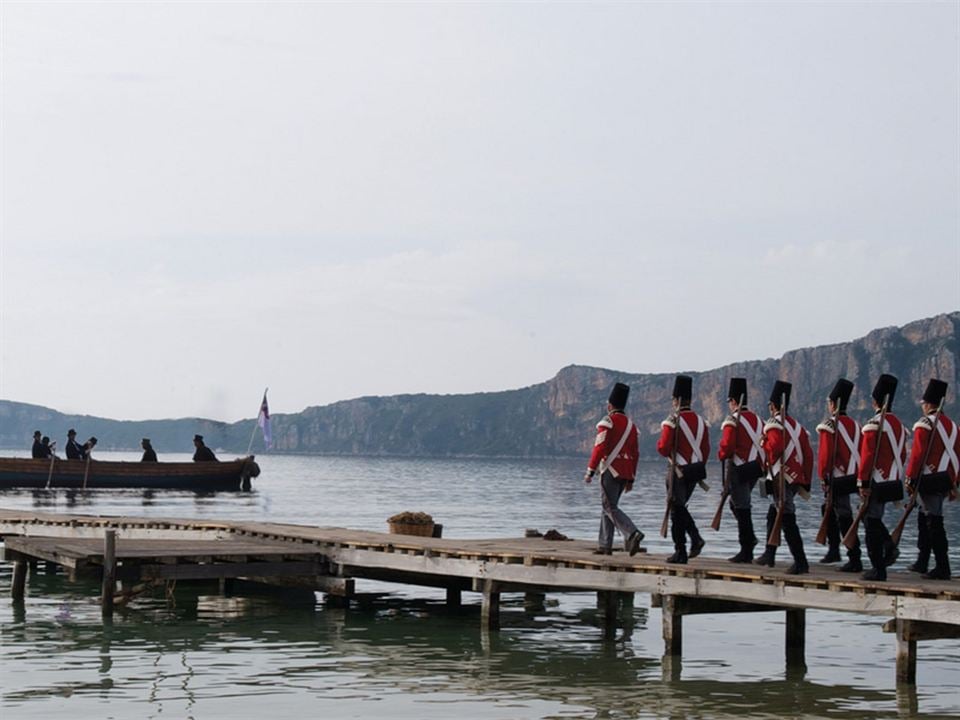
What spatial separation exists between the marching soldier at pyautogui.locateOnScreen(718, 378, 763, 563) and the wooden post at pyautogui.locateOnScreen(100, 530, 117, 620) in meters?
8.18

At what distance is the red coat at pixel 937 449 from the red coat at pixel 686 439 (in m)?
2.45

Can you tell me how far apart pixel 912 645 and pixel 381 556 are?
7.79 metres

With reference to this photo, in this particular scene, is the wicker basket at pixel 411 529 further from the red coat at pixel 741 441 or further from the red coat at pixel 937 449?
the red coat at pixel 937 449

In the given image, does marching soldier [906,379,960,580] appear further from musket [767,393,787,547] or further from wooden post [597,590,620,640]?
wooden post [597,590,620,640]

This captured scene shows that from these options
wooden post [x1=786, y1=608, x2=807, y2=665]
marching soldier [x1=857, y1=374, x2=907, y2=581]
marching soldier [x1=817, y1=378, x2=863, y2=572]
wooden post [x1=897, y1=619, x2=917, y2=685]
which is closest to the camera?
wooden post [x1=897, y1=619, x2=917, y2=685]

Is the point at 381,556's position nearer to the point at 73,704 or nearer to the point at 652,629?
the point at 652,629

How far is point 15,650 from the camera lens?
18828 millimetres

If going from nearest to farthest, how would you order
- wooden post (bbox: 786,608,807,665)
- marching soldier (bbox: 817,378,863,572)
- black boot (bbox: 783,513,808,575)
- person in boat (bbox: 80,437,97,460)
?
1. black boot (bbox: 783,513,808,575)
2. marching soldier (bbox: 817,378,863,572)
3. wooden post (bbox: 786,608,807,665)
4. person in boat (bbox: 80,437,97,460)

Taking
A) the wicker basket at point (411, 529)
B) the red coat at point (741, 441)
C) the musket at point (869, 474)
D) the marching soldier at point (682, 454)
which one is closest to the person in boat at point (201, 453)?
the wicker basket at point (411, 529)

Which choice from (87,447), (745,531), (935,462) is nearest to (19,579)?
(745,531)

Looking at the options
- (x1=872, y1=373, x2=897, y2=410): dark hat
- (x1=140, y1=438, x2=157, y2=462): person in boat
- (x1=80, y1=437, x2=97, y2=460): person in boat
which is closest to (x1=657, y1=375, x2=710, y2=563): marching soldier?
(x1=872, y1=373, x2=897, y2=410): dark hat

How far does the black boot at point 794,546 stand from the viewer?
54.9 feet

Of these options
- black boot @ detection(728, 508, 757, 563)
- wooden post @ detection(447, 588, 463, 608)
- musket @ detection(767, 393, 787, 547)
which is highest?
musket @ detection(767, 393, 787, 547)

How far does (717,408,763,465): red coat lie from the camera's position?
1742 centimetres
